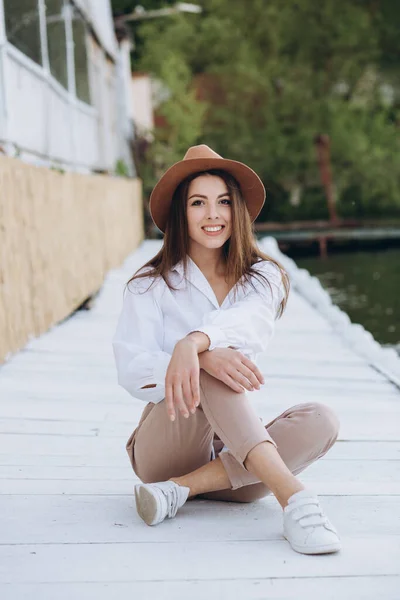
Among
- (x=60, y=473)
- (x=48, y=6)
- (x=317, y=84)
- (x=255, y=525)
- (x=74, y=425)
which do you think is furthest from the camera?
(x=317, y=84)

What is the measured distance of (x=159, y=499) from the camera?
107 inches

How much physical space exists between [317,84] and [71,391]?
83.3ft

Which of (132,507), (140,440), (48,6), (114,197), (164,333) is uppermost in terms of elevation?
(48,6)

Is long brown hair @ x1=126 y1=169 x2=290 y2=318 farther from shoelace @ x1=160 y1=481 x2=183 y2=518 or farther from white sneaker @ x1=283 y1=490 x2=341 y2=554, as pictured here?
white sneaker @ x1=283 y1=490 x2=341 y2=554

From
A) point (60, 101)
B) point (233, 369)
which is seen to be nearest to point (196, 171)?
Result: point (233, 369)

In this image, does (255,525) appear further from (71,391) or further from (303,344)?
(303,344)

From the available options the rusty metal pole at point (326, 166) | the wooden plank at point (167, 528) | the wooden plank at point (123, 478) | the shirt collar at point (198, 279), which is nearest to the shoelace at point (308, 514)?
the wooden plank at point (167, 528)

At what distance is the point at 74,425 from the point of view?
4195 millimetres

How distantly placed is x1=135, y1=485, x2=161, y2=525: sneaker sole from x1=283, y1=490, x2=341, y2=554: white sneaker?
15.9 inches

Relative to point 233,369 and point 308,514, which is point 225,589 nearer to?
point 308,514

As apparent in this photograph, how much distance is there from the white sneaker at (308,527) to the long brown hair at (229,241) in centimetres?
78

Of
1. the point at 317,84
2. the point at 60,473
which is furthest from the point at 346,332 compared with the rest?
the point at 317,84

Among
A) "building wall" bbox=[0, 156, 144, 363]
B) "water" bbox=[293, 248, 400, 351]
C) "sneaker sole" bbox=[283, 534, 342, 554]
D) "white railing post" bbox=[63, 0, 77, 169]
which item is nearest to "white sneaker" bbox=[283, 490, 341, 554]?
"sneaker sole" bbox=[283, 534, 342, 554]

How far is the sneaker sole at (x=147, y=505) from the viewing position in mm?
2723
